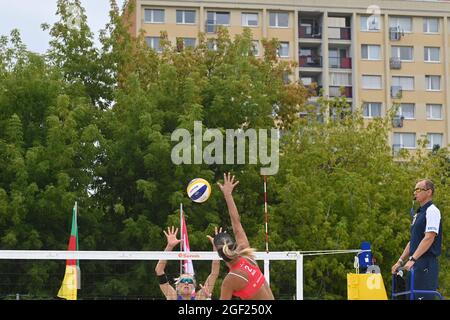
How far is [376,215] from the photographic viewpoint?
3198cm

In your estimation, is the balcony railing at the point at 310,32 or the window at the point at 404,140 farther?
the balcony railing at the point at 310,32

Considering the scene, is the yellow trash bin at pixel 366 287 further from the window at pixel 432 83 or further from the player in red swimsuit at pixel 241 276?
the window at pixel 432 83

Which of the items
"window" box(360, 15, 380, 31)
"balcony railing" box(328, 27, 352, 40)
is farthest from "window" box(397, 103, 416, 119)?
"balcony railing" box(328, 27, 352, 40)

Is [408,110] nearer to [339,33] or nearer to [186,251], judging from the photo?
[339,33]

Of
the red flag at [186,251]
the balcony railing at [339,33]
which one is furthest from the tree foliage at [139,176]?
the balcony railing at [339,33]

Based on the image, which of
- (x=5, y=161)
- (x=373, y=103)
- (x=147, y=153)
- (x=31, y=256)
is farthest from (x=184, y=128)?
(x=373, y=103)

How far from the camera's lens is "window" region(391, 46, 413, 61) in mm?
75062

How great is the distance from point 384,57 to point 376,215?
44.5 m

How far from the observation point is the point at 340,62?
7500 cm

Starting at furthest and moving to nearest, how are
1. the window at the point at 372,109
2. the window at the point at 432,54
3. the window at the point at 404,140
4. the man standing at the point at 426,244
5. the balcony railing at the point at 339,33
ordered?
1. the window at the point at 432,54
2. the balcony railing at the point at 339,33
3. the window at the point at 372,109
4. the window at the point at 404,140
5. the man standing at the point at 426,244

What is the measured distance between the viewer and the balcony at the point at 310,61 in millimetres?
73725

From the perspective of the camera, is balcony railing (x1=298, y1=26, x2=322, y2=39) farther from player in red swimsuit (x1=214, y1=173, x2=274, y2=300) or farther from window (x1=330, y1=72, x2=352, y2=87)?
player in red swimsuit (x1=214, y1=173, x2=274, y2=300)

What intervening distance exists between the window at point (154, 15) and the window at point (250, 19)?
651 cm

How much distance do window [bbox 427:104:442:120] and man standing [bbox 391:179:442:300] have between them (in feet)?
220
